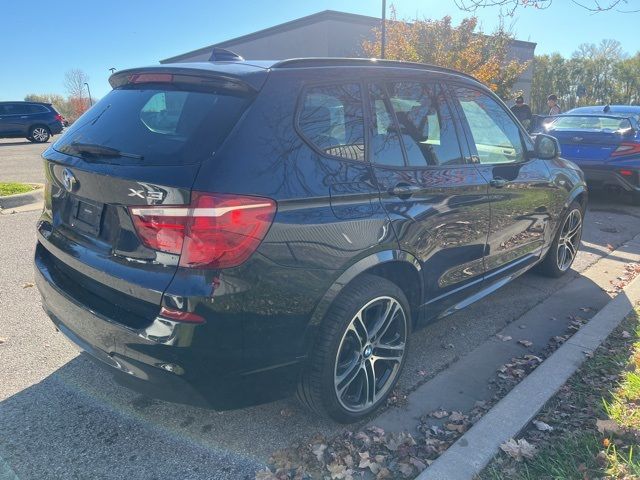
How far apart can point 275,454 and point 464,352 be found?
5.53ft

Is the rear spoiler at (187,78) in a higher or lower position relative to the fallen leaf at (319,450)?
higher

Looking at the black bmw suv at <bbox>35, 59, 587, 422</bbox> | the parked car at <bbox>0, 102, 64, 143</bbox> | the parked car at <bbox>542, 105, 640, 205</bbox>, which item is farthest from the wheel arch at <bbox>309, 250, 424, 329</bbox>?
the parked car at <bbox>0, 102, 64, 143</bbox>

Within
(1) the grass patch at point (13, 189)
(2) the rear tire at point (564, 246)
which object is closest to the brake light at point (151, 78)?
(2) the rear tire at point (564, 246)

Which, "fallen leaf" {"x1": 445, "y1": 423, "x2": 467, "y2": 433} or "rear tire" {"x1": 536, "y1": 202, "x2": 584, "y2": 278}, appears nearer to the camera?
"fallen leaf" {"x1": 445, "y1": 423, "x2": 467, "y2": 433}

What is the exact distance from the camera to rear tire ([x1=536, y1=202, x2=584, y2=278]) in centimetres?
480

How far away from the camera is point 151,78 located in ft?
8.65

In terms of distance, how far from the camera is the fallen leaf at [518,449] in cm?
240

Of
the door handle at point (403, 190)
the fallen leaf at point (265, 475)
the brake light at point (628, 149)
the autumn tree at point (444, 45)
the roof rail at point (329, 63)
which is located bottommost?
the fallen leaf at point (265, 475)

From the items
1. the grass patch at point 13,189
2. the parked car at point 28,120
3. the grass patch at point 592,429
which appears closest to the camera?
the grass patch at point 592,429

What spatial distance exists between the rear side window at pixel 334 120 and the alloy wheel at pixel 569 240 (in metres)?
3.01

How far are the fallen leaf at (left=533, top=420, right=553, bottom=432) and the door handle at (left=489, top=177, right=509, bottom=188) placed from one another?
1568mm

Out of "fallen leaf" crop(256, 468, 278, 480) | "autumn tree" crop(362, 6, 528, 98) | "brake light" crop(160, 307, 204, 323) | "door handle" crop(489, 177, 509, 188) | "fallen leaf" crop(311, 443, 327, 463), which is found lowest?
"fallen leaf" crop(311, 443, 327, 463)

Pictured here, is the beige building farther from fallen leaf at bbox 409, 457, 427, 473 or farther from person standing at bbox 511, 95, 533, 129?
fallen leaf at bbox 409, 457, 427, 473

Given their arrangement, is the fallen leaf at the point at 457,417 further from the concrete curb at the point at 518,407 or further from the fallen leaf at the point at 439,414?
the concrete curb at the point at 518,407
